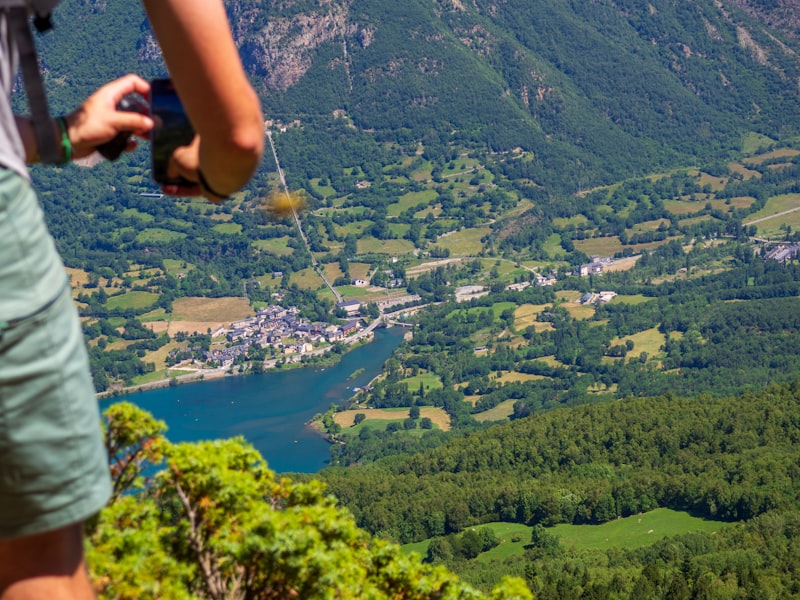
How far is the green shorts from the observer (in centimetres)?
147

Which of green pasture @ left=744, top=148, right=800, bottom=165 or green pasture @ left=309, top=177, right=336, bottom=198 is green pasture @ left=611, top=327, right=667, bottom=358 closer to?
green pasture @ left=309, top=177, right=336, bottom=198

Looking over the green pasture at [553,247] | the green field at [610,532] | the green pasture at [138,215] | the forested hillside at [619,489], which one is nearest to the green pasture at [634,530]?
the green field at [610,532]

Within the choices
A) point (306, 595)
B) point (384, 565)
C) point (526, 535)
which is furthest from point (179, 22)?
point (526, 535)

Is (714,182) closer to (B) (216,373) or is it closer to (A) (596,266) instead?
(A) (596,266)

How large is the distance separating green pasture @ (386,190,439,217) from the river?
30.5 meters

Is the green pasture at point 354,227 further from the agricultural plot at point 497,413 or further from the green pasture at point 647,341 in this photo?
the agricultural plot at point 497,413

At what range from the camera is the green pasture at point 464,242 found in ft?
349

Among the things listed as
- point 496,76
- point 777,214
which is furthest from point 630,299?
point 496,76

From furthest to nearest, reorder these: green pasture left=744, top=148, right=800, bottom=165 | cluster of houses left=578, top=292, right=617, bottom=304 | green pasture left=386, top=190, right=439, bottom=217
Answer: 1. green pasture left=744, top=148, right=800, bottom=165
2. green pasture left=386, top=190, right=439, bottom=217
3. cluster of houses left=578, top=292, right=617, bottom=304

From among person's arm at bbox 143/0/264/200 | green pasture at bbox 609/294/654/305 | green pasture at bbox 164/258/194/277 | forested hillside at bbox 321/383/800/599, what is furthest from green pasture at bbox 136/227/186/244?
person's arm at bbox 143/0/264/200

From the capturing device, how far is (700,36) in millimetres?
176375

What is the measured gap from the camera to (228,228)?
374ft

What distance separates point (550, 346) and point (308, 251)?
30779 millimetres

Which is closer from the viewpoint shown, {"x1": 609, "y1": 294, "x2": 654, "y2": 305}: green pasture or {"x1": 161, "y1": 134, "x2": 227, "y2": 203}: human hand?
{"x1": 161, "y1": 134, "x2": 227, "y2": 203}: human hand
